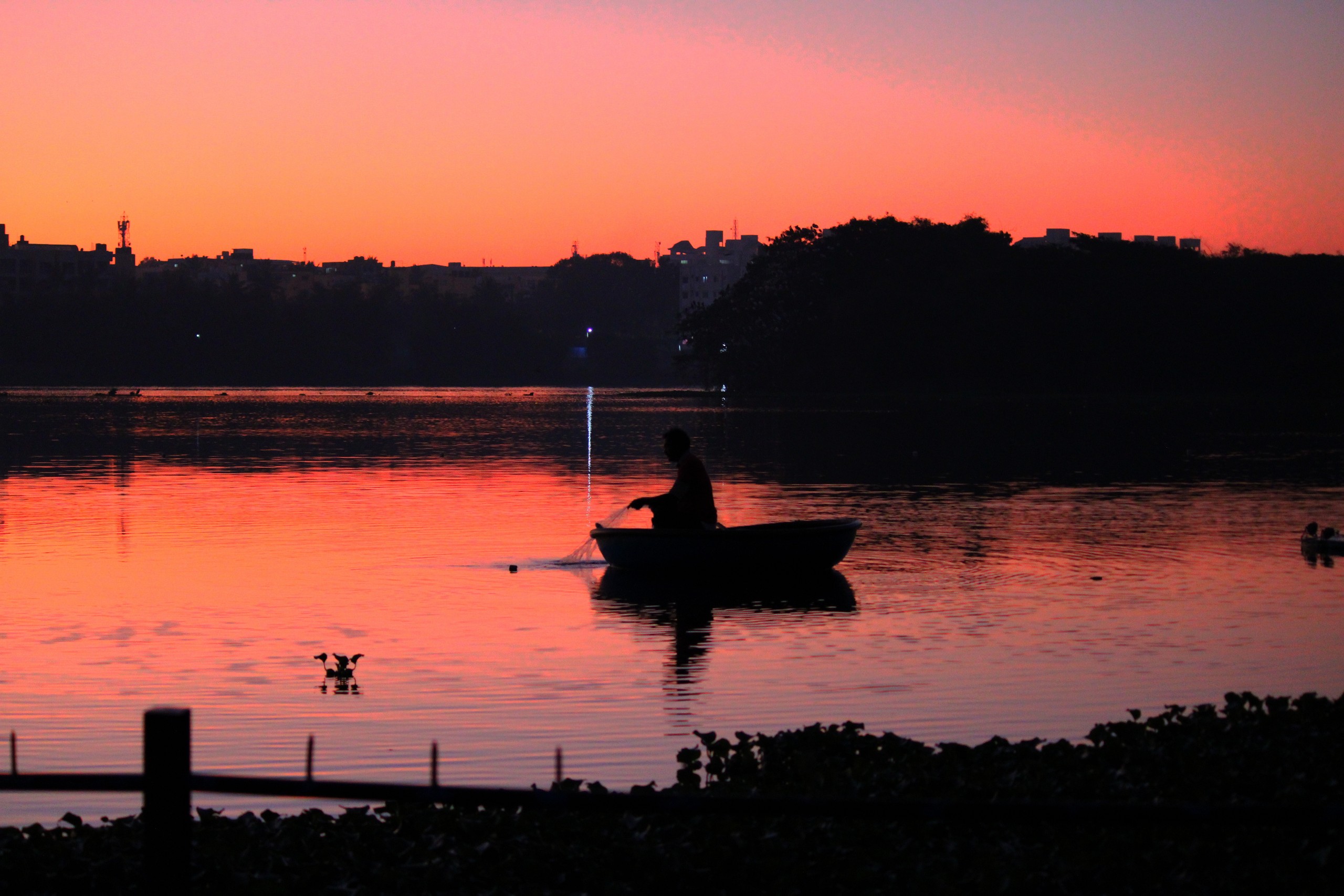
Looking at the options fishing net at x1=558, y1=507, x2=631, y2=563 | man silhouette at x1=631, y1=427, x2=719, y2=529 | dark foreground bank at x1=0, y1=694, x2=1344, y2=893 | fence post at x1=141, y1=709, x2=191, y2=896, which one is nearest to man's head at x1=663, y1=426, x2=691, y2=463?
man silhouette at x1=631, y1=427, x2=719, y2=529

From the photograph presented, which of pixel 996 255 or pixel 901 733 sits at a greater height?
pixel 996 255

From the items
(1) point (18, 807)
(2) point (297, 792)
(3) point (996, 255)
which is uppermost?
(3) point (996, 255)

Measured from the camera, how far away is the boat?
2217 cm

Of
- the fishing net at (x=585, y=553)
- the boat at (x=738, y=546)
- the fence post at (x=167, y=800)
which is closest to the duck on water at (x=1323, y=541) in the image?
the boat at (x=738, y=546)

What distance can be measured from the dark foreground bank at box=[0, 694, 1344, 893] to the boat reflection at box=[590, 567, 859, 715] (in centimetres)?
671

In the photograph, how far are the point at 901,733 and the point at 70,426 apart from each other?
72.8m

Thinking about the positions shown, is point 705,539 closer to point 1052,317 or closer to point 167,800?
point 167,800

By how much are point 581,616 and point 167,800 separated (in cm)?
1495

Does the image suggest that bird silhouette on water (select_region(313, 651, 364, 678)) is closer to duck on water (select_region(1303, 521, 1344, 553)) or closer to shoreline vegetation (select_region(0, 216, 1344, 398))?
duck on water (select_region(1303, 521, 1344, 553))

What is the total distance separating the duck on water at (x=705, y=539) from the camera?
72.8 feet

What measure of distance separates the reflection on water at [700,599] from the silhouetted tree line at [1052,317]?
10417 centimetres

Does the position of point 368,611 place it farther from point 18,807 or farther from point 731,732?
point 18,807

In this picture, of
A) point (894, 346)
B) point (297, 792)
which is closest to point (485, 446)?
point (297, 792)

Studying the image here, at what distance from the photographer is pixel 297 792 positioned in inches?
210
